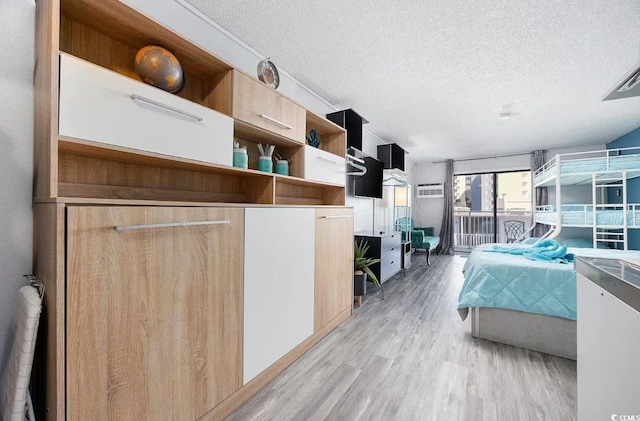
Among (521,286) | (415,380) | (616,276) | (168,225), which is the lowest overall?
(415,380)

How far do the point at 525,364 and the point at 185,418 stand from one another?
7.16ft

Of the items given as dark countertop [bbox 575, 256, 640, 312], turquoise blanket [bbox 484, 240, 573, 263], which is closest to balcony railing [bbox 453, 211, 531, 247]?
turquoise blanket [bbox 484, 240, 573, 263]

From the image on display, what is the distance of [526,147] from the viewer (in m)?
5.44

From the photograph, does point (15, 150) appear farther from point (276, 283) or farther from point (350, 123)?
point (350, 123)

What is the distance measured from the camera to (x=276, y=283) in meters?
1.70

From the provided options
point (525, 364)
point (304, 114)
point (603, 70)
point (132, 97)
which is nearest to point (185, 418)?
point (132, 97)

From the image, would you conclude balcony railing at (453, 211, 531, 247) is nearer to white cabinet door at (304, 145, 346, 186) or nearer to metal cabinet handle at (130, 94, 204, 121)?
white cabinet door at (304, 145, 346, 186)

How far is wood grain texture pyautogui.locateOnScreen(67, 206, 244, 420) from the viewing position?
868 millimetres

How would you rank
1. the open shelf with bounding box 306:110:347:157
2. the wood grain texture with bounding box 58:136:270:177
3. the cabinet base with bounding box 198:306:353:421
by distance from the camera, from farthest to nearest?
1. the open shelf with bounding box 306:110:347:157
2. the cabinet base with bounding box 198:306:353:421
3. the wood grain texture with bounding box 58:136:270:177

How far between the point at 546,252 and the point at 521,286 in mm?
538

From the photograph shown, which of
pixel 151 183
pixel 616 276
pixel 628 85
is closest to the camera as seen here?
pixel 616 276

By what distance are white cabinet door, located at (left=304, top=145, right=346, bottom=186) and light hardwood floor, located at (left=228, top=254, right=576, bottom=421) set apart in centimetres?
138

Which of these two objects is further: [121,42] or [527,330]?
[527,330]

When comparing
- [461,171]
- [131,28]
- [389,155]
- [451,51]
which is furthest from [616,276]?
[461,171]
